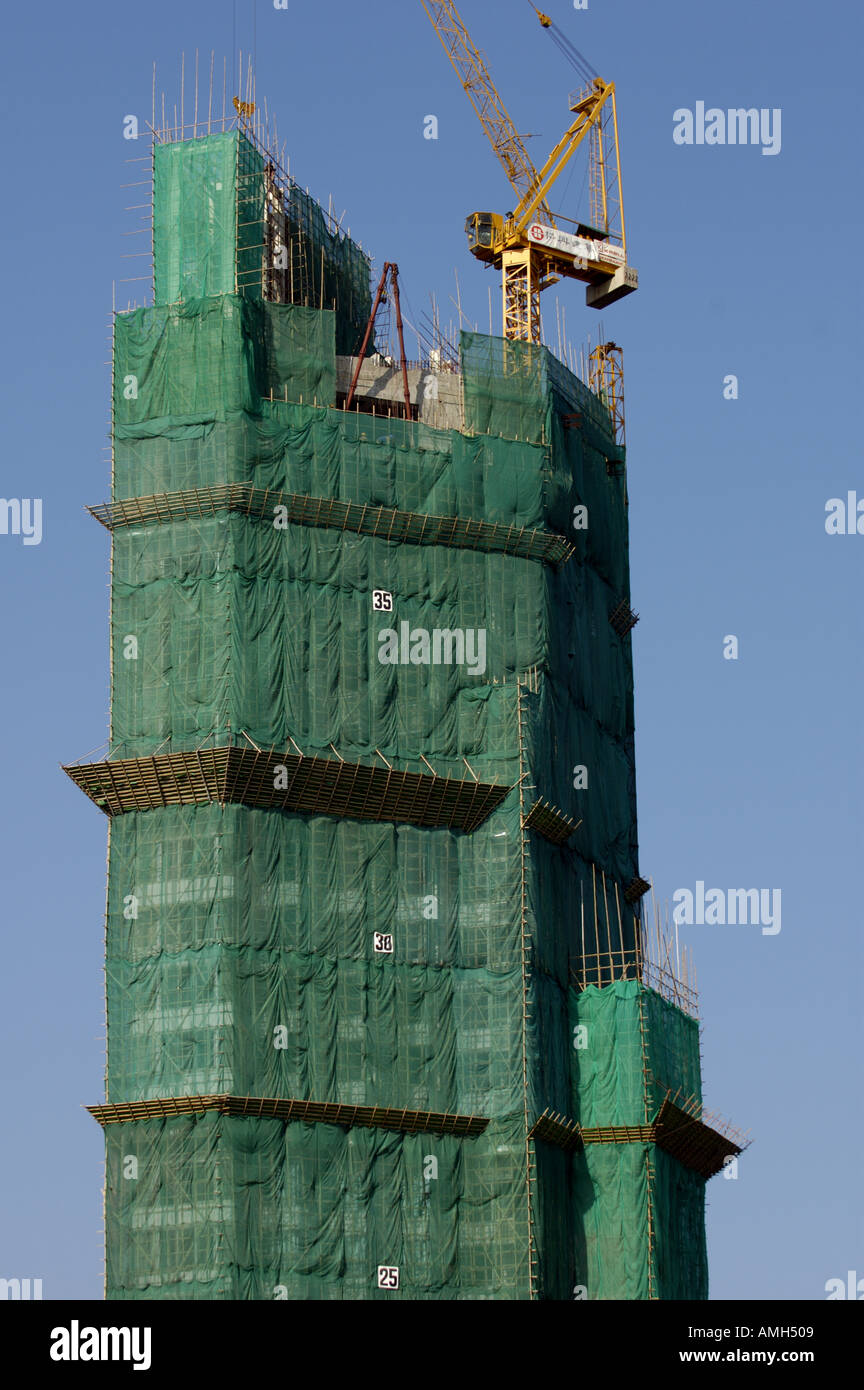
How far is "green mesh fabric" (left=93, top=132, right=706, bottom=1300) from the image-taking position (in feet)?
387

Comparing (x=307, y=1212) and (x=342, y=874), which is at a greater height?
(x=342, y=874)

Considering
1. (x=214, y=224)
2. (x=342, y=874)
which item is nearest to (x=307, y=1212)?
(x=342, y=874)

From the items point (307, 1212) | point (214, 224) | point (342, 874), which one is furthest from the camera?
point (214, 224)

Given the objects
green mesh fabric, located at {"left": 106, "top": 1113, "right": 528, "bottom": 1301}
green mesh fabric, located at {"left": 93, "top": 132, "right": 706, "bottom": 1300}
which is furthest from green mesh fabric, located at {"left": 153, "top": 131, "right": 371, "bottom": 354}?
green mesh fabric, located at {"left": 106, "top": 1113, "right": 528, "bottom": 1301}

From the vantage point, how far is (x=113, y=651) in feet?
414

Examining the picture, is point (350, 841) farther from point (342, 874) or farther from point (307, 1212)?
point (307, 1212)

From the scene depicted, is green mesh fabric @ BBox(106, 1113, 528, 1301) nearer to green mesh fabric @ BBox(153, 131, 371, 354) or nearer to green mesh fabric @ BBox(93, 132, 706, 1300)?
green mesh fabric @ BBox(93, 132, 706, 1300)

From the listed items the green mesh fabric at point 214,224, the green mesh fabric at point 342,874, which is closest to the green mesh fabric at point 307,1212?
the green mesh fabric at point 342,874

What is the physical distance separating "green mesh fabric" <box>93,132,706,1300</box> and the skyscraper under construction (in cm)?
16

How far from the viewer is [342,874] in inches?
4835

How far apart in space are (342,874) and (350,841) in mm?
1692
